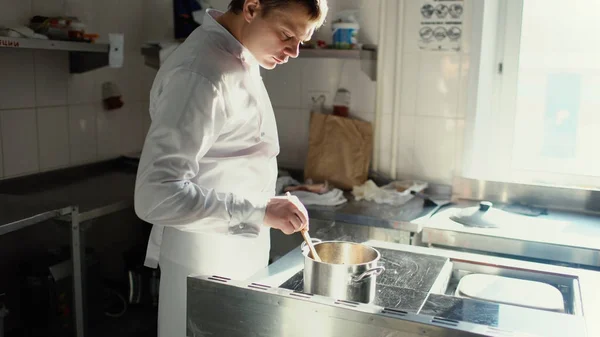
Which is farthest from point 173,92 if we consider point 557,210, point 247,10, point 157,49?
point 557,210

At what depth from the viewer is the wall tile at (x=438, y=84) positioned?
2.31 meters

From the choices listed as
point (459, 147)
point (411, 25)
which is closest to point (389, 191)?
point (459, 147)

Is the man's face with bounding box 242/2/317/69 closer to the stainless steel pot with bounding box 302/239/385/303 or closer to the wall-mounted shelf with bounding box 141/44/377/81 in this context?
the stainless steel pot with bounding box 302/239/385/303

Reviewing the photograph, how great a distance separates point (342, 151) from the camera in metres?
2.45

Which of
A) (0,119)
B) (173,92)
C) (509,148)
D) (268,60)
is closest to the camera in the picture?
(173,92)

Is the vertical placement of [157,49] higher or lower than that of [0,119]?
higher

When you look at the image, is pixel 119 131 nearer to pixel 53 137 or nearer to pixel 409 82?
pixel 53 137

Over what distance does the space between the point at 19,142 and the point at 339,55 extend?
3.85 feet

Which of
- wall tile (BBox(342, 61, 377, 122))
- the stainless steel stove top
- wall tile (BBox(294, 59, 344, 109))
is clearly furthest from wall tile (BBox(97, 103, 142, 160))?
the stainless steel stove top

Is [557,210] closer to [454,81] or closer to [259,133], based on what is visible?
[454,81]

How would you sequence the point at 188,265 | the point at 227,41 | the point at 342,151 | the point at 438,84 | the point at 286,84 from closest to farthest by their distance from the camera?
1. the point at 227,41
2. the point at 188,265
3. the point at 438,84
4. the point at 342,151
5. the point at 286,84

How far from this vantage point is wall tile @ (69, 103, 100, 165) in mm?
2404

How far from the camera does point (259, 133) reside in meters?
1.34

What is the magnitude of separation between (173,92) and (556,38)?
5.68 feet
